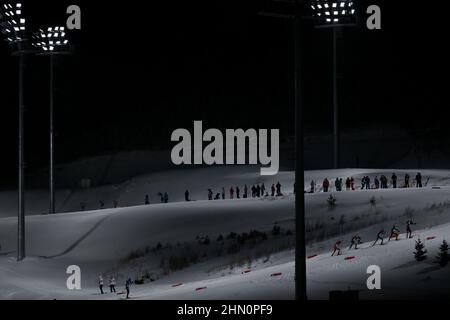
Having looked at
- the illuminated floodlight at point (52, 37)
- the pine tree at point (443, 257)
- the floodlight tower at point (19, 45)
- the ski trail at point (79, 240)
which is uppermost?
the illuminated floodlight at point (52, 37)

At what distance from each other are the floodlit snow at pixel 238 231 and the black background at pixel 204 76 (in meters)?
32.9

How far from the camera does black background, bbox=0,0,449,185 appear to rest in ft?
276

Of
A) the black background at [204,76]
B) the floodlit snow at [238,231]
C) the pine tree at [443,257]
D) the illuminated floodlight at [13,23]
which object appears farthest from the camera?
the black background at [204,76]

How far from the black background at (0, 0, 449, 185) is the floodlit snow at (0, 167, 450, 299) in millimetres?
32930

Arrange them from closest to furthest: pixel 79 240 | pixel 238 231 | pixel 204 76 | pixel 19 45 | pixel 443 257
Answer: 1. pixel 443 257
2. pixel 19 45
3. pixel 238 231
4. pixel 79 240
5. pixel 204 76

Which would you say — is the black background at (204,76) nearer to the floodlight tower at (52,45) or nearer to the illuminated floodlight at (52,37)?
the floodlight tower at (52,45)

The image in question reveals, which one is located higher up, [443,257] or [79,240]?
[443,257]

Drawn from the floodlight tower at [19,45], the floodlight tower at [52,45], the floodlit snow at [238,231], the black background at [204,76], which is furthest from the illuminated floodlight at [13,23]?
the black background at [204,76]

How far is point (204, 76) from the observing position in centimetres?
9988

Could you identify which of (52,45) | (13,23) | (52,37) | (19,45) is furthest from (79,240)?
(52,37)

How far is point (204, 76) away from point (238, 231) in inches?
2584

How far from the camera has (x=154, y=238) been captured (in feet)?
119

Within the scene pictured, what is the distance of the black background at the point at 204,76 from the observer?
3310 inches

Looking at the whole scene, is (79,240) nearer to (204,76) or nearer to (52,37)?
(52,37)
